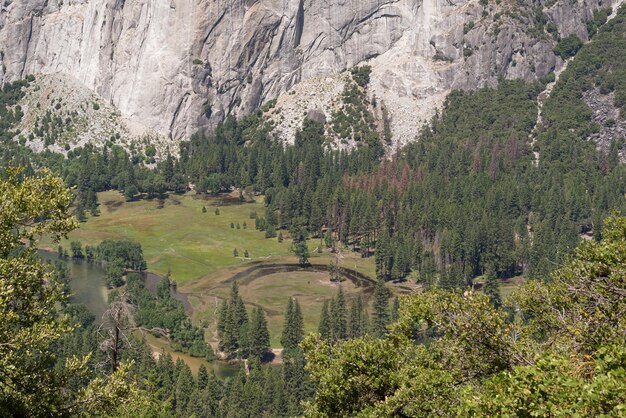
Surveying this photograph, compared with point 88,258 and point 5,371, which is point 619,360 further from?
point 88,258

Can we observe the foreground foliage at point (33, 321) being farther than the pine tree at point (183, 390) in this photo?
No

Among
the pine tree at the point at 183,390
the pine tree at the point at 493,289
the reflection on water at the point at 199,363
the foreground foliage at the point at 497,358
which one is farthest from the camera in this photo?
the pine tree at the point at 493,289

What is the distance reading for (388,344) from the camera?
3809 cm

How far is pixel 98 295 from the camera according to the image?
547ft

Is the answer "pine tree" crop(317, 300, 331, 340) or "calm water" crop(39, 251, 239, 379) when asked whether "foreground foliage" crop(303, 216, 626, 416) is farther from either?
"pine tree" crop(317, 300, 331, 340)

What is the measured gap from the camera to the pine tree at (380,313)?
141 m

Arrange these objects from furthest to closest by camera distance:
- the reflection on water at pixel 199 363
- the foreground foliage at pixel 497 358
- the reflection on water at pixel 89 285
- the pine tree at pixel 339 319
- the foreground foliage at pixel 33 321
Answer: the reflection on water at pixel 89 285 < the pine tree at pixel 339 319 < the reflection on water at pixel 199 363 < the foreground foliage at pixel 33 321 < the foreground foliage at pixel 497 358

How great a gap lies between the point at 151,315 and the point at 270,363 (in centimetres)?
2896

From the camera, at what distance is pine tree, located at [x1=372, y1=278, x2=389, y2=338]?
141250mm

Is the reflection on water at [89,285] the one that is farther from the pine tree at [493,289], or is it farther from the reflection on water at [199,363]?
the pine tree at [493,289]

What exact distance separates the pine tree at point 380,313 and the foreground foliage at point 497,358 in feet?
323

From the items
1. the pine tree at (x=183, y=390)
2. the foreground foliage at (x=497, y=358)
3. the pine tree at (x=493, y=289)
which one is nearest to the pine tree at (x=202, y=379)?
the pine tree at (x=183, y=390)

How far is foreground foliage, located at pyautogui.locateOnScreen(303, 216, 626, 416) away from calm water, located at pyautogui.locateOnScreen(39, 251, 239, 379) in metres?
93.1

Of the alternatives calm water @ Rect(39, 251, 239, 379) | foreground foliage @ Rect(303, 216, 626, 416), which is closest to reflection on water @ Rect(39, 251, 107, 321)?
calm water @ Rect(39, 251, 239, 379)
